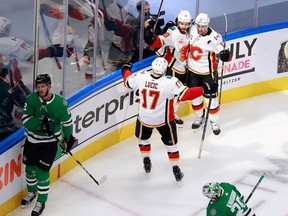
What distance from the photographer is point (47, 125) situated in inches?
209

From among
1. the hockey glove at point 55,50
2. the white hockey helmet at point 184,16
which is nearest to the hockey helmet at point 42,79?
the hockey glove at point 55,50

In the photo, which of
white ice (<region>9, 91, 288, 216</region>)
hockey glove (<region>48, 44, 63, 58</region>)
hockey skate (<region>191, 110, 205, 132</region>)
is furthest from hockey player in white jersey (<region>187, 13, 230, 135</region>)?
hockey glove (<region>48, 44, 63, 58</region>)

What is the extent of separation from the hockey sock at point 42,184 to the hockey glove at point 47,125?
30cm

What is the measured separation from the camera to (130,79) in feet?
19.0

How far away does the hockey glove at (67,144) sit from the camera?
5465mm

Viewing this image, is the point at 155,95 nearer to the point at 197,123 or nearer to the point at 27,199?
the point at 27,199

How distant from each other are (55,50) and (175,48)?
4.28 ft

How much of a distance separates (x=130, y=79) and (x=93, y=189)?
948 millimetres

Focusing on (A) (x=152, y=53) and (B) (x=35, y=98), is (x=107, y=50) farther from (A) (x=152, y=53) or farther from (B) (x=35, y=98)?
(B) (x=35, y=98)

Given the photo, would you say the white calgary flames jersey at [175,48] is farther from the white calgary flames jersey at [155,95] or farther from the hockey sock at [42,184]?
the hockey sock at [42,184]

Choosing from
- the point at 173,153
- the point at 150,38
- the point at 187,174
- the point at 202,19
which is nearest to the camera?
the point at 173,153

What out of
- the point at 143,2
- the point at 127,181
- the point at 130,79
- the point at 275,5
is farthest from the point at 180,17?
the point at 275,5

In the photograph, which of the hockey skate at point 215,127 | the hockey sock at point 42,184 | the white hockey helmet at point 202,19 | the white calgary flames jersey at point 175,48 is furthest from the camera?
the hockey skate at point 215,127

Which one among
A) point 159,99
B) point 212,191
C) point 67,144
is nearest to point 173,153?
point 159,99
